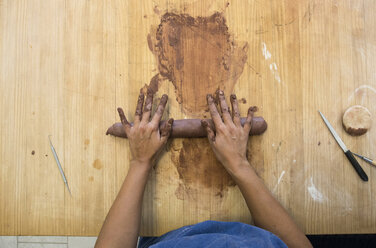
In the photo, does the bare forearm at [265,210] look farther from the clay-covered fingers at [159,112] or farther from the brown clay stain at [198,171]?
the clay-covered fingers at [159,112]

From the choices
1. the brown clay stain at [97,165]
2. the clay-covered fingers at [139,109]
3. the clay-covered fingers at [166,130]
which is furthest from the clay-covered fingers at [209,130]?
the brown clay stain at [97,165]

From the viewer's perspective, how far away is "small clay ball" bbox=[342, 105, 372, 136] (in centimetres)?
84

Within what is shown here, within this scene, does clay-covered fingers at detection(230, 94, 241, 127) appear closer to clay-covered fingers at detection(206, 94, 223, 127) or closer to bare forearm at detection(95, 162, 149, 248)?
clay-covered fingers at detection(206, 94, 223, 127)

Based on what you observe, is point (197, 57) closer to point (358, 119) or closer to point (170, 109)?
point (170, 109)

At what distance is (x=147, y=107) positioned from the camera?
852mm

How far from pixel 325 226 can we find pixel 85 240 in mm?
1229

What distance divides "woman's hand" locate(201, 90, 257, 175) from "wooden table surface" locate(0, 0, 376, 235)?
6 centimetres

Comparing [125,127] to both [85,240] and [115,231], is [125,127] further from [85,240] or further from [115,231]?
[85,240]

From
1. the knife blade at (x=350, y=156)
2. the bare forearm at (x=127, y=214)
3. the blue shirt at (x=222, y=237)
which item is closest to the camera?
the blue shirt at (x=222, y=237)

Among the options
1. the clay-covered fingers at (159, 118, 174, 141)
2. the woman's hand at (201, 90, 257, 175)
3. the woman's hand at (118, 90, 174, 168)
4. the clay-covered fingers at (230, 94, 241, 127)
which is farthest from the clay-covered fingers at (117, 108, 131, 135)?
the clay-covered fingers at (230, 94, 241, 127)

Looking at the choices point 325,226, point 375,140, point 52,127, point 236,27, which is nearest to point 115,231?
point 52,127

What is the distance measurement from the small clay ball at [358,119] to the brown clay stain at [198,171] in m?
0.47

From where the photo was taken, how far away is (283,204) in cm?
85

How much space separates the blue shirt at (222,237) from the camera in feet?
2.07
